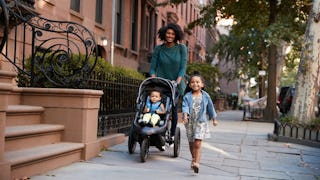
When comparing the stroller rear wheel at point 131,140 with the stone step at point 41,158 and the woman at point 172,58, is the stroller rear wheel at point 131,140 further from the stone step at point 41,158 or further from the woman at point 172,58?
the stone step at point 41,158

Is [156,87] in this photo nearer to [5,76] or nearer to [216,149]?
[5,76]

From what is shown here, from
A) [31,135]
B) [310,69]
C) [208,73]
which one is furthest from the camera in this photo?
[208,73]

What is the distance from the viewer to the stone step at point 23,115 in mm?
5504

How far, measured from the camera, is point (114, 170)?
5.65 m

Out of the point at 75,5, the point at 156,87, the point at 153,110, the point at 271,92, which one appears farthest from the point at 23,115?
the point at 271,92

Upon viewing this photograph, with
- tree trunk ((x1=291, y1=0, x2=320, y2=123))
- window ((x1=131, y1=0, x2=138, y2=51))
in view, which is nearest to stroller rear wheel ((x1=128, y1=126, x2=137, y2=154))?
tree trunk ((x1=291, y1=0, x2=320, y2=123))

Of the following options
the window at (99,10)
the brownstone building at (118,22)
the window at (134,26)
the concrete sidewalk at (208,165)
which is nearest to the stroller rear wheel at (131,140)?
the concrete sidewalk at (208,165)

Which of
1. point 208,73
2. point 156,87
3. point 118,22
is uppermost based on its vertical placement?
point 118,22

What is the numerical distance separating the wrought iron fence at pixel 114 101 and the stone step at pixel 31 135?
1.17 meters

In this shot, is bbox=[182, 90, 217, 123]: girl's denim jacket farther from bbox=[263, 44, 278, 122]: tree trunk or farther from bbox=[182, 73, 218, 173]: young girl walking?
bbox=[263, 44, 278, 122]: tree trunk

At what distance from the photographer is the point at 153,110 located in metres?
6.39

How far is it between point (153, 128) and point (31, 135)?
1673 millimetres

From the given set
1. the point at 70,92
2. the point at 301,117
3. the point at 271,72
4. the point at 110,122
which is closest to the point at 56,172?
the point at 70,92

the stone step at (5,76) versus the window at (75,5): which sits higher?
Result: the window at (75,5)
